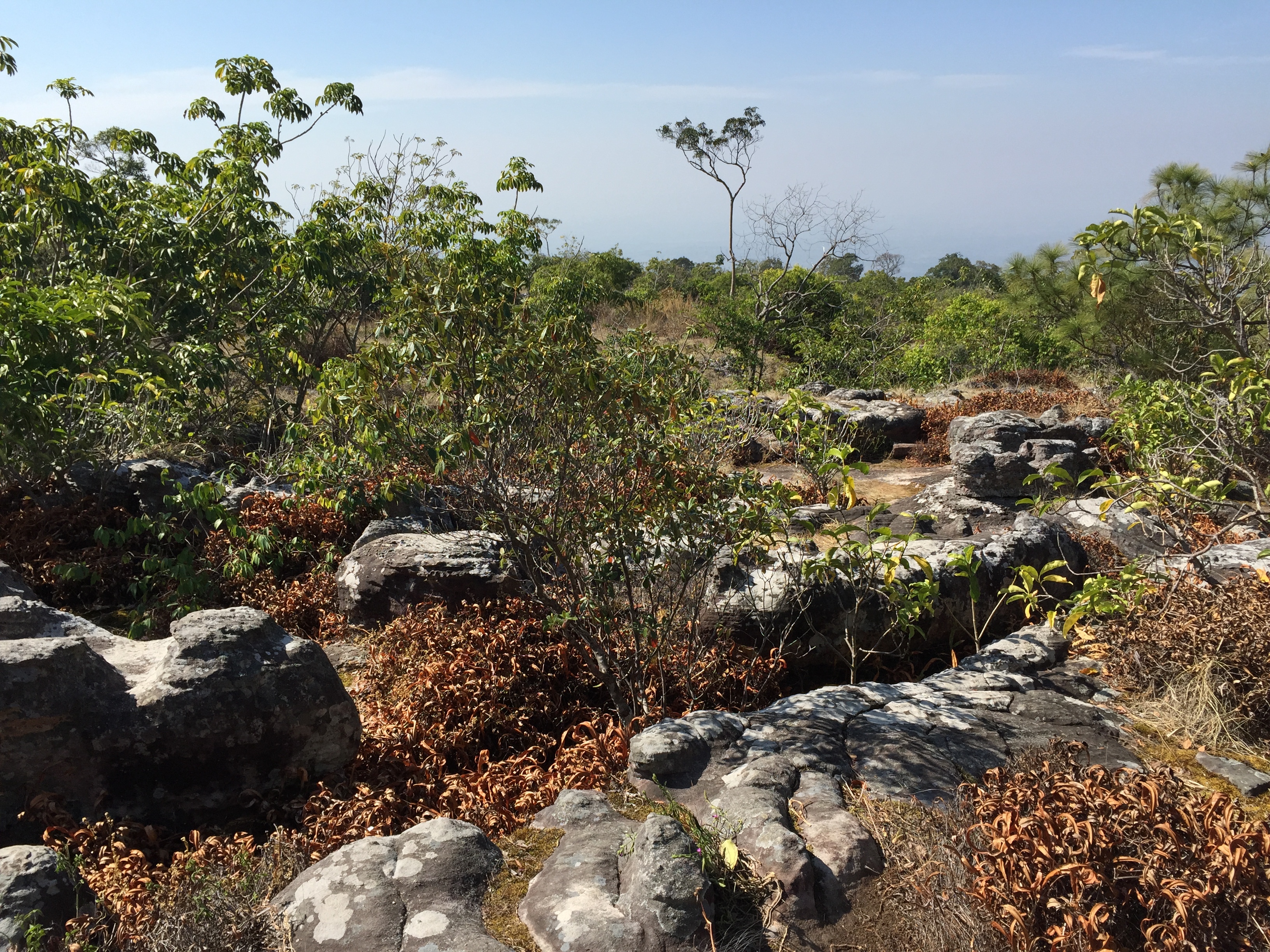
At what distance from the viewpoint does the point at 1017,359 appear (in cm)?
1842

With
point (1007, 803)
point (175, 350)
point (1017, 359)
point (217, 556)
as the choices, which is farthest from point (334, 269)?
point (1017, 359)

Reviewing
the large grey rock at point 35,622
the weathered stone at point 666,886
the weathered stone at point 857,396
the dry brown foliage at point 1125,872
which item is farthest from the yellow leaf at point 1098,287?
the weathered stone at point 857,396

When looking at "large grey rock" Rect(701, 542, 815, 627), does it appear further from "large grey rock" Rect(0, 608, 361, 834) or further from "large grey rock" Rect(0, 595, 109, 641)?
"large grey rock" Rect(0, 595, 109, 641)

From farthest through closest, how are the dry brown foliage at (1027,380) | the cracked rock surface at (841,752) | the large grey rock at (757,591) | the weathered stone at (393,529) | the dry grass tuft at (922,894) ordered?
the dry brown foliage at (1027,380)
the weathered stone at (393,529)
the large grey rock at (757,591)
the cracked rock surface at (841,752)
the dry grass tuft at (922,894)

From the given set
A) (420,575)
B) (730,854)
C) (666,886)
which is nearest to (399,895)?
(666,886)

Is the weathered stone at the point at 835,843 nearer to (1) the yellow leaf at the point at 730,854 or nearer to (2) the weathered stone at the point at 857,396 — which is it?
(1) the yellow leaf at the point at 730,854

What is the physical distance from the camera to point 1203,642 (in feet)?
15.0

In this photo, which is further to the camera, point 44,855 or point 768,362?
point 768,362

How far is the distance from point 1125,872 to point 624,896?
1.67 m

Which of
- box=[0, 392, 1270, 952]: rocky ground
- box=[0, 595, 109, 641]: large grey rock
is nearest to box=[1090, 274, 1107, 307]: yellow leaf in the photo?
box=[0, 392, 1270, 952]: rocky ground

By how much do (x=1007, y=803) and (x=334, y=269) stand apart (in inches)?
424

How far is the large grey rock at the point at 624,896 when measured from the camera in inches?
110

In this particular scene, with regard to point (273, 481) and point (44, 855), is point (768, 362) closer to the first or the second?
point (273, 481)

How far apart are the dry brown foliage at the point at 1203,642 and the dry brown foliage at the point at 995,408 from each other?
8.03 metres
